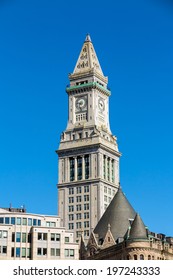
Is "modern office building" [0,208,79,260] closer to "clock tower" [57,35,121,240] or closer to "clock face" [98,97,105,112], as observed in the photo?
"clock tower" [57,35,121,240]

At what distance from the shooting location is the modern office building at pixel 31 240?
98.4m

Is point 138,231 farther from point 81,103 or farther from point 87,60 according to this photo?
point 87,60

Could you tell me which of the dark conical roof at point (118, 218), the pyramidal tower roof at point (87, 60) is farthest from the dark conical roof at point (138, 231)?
the pyramidal tower roof at point (87, 60)

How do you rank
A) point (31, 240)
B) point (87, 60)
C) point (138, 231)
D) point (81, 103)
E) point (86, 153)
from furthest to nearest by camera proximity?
point (87, 60), point (81, 103), point (86, 153), point (138, 231), point (31, 240)

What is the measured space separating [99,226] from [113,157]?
126 feet

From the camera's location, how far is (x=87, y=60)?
170500 millimetres

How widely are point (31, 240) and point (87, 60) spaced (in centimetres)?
7801

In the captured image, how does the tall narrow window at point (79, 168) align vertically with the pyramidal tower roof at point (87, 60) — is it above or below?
below

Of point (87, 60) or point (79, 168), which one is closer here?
point (79, 168)

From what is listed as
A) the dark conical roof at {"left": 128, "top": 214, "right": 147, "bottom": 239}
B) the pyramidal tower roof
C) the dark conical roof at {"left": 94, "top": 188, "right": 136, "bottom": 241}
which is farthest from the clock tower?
the dark conical roof at {"left": 128, "top": 214, "right": 147, "bottom": 239}

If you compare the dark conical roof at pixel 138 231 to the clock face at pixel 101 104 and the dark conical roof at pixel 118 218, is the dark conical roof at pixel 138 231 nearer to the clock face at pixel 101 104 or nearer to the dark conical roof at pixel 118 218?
the dark conical roof at pixel 118 218

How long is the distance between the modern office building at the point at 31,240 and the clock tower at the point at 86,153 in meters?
47.6

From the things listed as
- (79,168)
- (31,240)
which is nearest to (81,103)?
(79,168)
